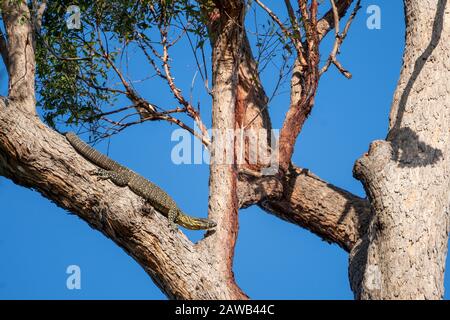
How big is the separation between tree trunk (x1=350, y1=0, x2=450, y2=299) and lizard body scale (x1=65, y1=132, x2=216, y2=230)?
2.03 meters

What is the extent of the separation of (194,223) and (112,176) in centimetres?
175

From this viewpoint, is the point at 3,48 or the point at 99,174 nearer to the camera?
the point at 99,174

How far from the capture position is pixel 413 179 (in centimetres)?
794

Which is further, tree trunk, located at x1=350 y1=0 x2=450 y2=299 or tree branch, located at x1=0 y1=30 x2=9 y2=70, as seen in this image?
tree branch, located at x1=0 y1=30 x2=9 y2=70

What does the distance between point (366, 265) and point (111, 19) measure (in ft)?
17.8

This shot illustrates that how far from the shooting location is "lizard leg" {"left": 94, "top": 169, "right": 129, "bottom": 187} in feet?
25.3

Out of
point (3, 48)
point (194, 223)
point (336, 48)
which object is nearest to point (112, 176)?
point (194, 223)

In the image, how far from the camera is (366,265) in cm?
780

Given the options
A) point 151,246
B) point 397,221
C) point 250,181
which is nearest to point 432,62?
point 397,221

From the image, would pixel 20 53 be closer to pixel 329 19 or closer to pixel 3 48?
pixel 3 48

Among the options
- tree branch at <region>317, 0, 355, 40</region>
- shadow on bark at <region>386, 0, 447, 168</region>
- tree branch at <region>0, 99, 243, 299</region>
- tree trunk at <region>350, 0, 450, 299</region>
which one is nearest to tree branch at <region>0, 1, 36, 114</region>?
tree branch at <region>0, 99, 243, 299</region>

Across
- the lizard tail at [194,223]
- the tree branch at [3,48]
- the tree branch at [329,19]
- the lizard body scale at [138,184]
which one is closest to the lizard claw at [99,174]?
the lizard body scale at [138,184]

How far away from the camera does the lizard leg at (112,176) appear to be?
7715 millimetres

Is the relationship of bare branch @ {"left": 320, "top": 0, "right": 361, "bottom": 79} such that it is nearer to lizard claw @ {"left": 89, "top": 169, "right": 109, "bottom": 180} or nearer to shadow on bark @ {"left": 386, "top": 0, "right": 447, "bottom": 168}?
shadow on bark @ {"left": 386, "top": 0, "right": 447, "bottom": 168}
